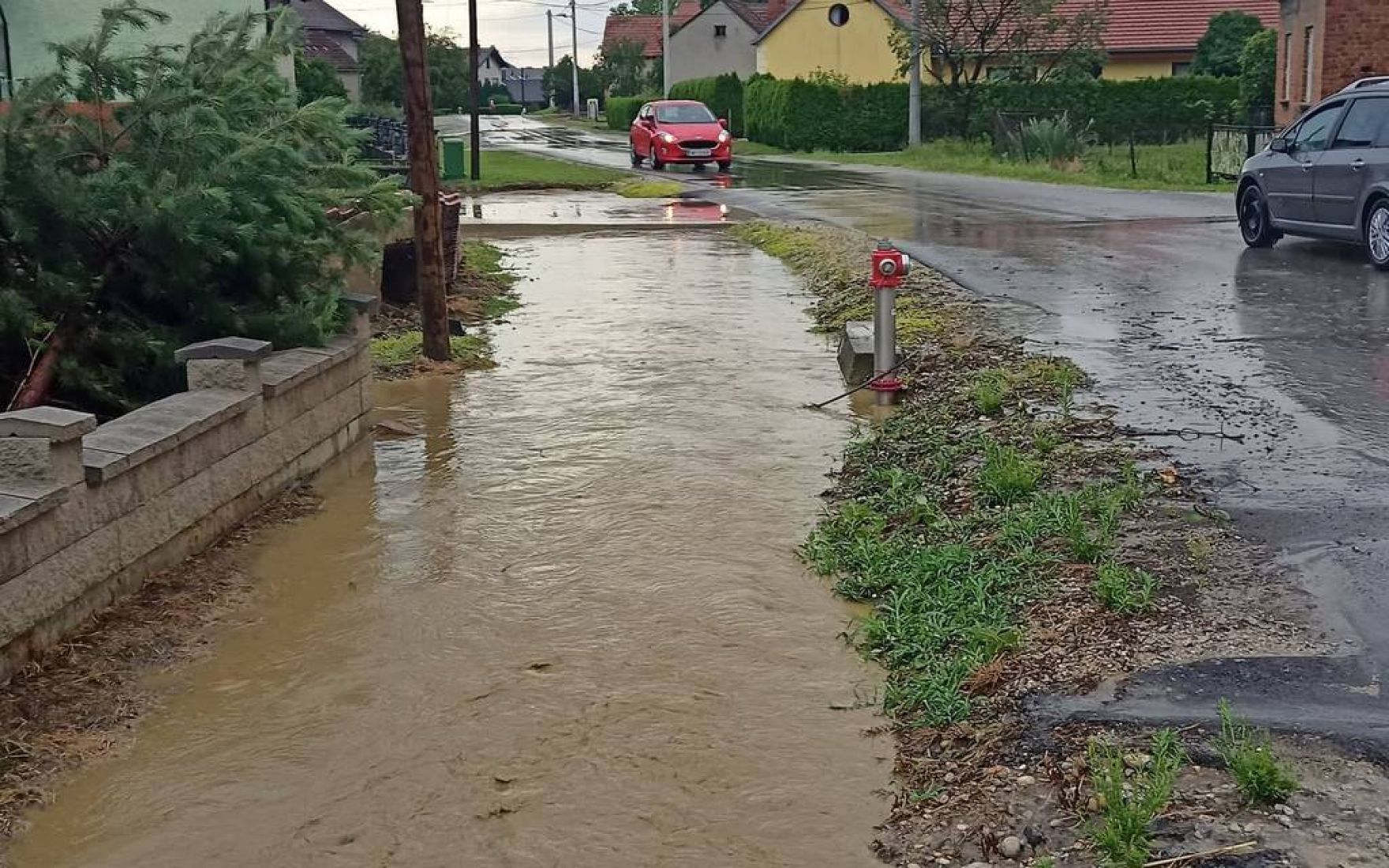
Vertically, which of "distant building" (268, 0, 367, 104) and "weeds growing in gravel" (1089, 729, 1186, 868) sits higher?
"distant building" (268, 0, 367, 104)

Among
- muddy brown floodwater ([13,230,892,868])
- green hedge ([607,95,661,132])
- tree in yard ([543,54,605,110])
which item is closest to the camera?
muddy brown floodwater ([13,230,892,868])

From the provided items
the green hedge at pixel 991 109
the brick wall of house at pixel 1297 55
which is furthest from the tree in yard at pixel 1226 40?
the brick wall of house at pixel 1297 55

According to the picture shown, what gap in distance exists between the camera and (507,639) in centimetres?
554

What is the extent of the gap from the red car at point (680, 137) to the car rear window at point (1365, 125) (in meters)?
22.8

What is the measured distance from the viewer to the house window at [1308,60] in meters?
31.7

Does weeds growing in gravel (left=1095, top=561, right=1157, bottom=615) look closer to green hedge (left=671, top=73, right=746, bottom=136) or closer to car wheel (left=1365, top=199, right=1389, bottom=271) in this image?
car wheel (left=1365, top=199, right=1389, bottom=271)

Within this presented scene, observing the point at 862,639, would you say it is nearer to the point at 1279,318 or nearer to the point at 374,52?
the point at 1279,318

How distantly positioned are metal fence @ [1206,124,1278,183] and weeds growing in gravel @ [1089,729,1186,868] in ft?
74.9

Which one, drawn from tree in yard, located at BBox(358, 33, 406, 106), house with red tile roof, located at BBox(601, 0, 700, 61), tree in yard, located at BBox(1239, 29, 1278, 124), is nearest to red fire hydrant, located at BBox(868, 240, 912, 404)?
tree in yard, located at BBox(1239, 29, 1278, 124)

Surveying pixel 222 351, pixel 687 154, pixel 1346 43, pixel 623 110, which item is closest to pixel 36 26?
pixel 687 154

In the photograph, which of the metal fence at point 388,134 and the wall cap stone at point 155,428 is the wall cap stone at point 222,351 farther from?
the metal fence at point 388,134

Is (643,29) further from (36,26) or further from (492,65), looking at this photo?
(36,26)

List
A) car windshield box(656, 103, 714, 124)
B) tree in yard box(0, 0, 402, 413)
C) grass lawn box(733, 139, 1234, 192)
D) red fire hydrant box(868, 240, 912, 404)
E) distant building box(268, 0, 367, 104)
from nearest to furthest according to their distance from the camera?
tree in yard box(0, 0, 402, 413), red fire hydrant box(868, 240, 912, 404), grass lawn box(733, 139, 1234, 192), car windshield box(656, 103, 714, 124), distant building box(268, 0, 367, 104)

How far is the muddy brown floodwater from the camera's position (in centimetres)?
413
